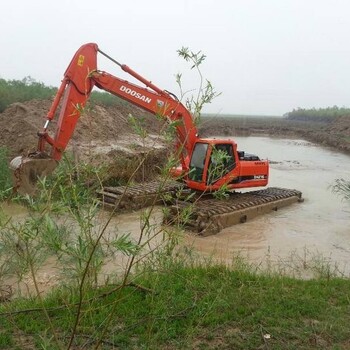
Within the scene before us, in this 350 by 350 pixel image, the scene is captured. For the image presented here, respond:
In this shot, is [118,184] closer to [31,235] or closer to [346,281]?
[346,281]

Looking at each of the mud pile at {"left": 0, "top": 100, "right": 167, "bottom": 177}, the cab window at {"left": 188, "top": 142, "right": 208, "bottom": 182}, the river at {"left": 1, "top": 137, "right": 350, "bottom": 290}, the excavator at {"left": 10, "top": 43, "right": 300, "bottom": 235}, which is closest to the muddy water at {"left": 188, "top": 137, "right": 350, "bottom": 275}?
the river at {"left": 1, "top": 137, "right": 350, "bottom": 290}

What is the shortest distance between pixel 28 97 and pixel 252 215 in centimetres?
1569

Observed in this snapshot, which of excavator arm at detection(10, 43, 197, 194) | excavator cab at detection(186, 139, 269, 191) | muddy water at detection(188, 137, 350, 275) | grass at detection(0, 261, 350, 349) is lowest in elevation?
muddy water at detection(188, 137, 350, 275)

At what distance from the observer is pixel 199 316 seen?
4414mm

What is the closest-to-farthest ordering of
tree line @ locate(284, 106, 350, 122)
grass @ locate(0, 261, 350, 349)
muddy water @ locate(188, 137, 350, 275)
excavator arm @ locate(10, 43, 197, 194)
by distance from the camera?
grass @ locate(0, 261, 350, 349), muddy water @ locate(188, 137, 350, 275), excavator arm @ locate(10, 43, 197, 194), tree line @ locate(284, 106, 350, 122)

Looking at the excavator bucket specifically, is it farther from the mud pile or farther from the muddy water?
the mud pile

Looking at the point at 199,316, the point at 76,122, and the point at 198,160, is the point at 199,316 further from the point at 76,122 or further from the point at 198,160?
the point at 198,160

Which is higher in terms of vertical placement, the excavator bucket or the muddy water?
the excavator bucket

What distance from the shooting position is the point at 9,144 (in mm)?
14617

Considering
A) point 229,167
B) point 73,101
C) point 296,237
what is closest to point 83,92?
point 73,101

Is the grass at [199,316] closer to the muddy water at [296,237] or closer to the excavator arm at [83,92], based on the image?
the muddy water at [296,237]

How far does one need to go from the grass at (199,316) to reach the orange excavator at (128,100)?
2747 mm

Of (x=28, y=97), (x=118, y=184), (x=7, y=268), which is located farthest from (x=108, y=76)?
(x=28, y=97)

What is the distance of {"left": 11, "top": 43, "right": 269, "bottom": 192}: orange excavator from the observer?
28.1ft
